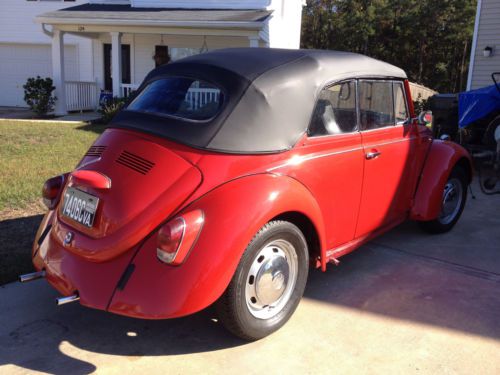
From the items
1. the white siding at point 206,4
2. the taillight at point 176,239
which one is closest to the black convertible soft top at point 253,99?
the taillight at point 176,239

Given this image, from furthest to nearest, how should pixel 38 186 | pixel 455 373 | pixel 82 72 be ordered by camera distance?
pixel 82 72 < pixel 38 186 < pixel 455 373

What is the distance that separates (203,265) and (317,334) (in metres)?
1.03

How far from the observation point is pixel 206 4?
15.4 metres

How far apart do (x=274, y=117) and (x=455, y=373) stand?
6.31 feet

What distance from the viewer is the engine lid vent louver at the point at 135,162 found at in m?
2.93

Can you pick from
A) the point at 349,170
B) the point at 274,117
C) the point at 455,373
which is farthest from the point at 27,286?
the point at 455,373

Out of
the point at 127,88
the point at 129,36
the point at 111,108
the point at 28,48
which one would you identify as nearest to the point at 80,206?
the point at 111,108

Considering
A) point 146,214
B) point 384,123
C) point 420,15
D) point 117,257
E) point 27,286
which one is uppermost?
point 420,15

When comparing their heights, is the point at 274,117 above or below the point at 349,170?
above

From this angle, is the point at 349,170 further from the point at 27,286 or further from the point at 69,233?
the point at 27,286

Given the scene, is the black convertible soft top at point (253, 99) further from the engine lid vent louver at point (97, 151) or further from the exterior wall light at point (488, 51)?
the exterior wall light at point (488, 51)

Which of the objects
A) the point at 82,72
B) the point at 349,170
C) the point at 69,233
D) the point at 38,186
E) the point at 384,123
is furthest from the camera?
the point at 82,72

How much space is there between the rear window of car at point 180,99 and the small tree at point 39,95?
460 inches

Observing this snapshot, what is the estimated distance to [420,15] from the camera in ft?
90.0
